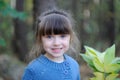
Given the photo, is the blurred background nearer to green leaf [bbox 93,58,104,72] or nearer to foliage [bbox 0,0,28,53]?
foliage [bbox 0,0,28,53]

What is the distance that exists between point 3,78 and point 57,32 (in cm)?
598

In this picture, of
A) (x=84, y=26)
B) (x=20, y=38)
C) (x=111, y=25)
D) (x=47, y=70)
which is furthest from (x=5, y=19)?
(x=47, y=70)

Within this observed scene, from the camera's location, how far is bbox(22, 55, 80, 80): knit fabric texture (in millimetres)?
2870

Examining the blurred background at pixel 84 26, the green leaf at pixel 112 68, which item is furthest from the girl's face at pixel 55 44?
the blurred background at pixel 84 26

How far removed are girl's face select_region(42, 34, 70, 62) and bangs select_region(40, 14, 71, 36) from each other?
30mm

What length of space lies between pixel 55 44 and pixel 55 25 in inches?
5.6

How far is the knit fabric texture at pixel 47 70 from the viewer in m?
2.87

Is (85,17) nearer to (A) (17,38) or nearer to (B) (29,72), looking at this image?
(A) (17,38)

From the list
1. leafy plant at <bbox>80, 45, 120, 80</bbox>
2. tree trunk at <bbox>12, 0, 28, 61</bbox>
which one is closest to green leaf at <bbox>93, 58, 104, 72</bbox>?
leafy plant at <bbox>80, 45, 120, 80</bbox>

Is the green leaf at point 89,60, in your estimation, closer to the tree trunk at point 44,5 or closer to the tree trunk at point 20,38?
the tree trunk at point 44,5

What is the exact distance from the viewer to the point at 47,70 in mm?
2895

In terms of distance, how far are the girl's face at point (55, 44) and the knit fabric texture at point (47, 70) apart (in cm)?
8

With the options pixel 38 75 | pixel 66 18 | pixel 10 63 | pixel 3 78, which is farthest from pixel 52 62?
pixel 10 63

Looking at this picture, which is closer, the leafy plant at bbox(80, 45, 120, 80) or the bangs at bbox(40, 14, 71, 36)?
the leafy plant at bbox(80, 45, 120, 80)
